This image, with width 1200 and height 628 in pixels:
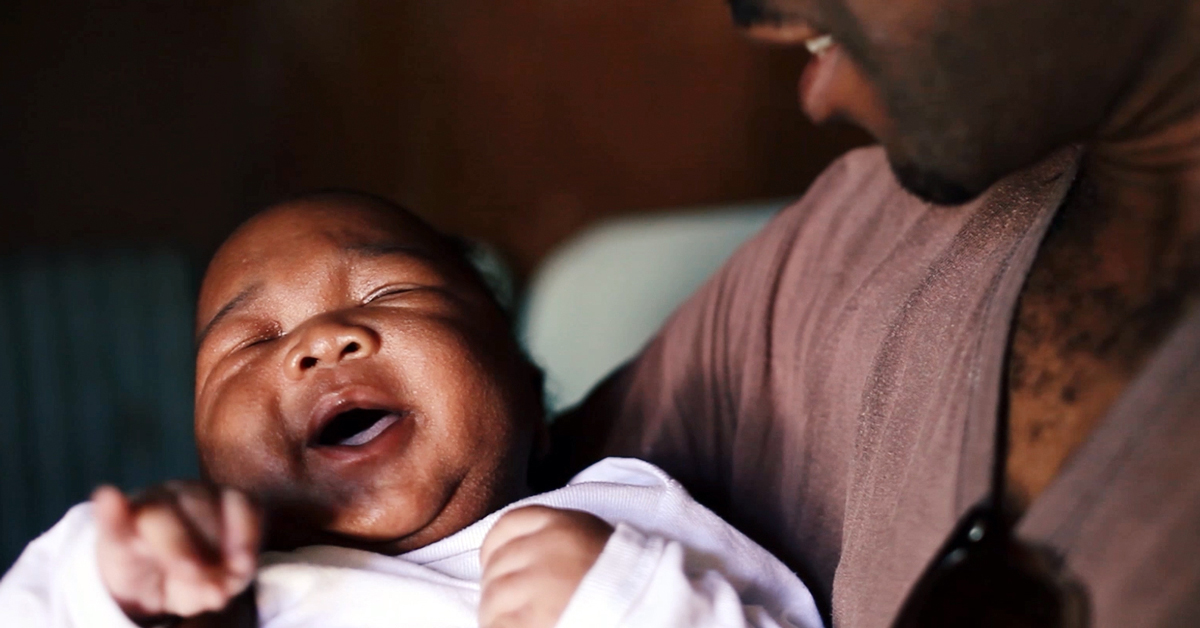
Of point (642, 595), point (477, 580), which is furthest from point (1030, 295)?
point (477, 580)

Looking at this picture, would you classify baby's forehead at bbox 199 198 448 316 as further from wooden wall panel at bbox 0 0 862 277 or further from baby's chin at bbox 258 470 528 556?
wooden wall panel at bbox 0 0 862 277

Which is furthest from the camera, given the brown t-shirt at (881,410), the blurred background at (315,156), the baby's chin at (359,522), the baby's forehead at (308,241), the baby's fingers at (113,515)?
the blurred background at (315,156)

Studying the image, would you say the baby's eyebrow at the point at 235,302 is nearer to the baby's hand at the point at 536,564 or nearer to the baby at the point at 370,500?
the baby at the point at 370,500

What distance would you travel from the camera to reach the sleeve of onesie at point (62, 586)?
605 mm

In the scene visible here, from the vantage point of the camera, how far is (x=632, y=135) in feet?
8.48

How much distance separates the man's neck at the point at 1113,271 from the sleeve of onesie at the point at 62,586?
0.54 meters

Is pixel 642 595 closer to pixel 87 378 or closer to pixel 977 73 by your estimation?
pixel 977 73

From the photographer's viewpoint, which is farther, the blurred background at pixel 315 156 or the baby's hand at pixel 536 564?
the blurred background at pixel 315 156

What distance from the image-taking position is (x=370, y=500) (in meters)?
0.80

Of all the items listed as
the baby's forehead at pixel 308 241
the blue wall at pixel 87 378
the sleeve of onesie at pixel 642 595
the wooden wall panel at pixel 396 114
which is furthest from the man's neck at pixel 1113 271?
the blue wall at pixel 87 378

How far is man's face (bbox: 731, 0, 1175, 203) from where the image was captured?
0.46 metres

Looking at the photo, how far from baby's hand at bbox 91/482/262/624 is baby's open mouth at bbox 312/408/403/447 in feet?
0.67

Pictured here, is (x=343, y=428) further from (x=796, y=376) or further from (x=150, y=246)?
(x=150, y=246)

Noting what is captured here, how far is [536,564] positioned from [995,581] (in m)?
0.29
